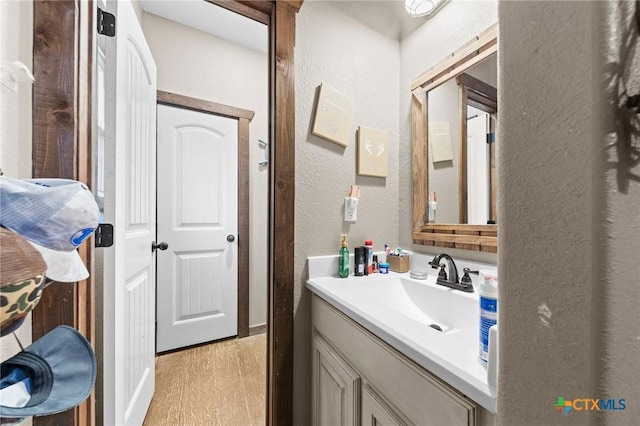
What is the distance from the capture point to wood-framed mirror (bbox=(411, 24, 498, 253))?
100 cm

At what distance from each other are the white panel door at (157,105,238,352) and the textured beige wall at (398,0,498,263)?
149 centimetres

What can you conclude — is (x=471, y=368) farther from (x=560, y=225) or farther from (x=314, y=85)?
(x=314, y=85)

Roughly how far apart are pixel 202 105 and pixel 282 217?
1.60m

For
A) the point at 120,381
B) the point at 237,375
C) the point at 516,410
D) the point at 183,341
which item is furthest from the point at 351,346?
the point at 183,341

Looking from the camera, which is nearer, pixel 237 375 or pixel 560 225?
pixel 560 225

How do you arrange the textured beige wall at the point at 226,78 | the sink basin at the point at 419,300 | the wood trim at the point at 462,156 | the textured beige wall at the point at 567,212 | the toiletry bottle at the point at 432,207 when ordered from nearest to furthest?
the textured beige wall at the point at 567,212, the sink basin at the point at 419,300, the wood trim at the point at 462,156, the toiletry bottle at the point at 432,207, the textured beige wall at the point at 226,78

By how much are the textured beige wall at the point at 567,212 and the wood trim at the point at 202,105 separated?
2.22 metres

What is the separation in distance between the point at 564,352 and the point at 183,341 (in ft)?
7.87

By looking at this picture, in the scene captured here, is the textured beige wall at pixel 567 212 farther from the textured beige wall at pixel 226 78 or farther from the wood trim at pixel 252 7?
the textured beige wall at pixel 226 78

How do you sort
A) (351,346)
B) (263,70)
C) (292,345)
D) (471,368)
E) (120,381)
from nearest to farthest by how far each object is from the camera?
(471,368) < (351,346) < (120,381) < (292,345) < (263,70)

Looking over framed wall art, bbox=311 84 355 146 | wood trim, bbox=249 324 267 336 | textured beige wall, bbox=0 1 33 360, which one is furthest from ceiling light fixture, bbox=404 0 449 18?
wood trim, bbox=249 324 267 336

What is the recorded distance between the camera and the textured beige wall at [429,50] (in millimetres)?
1039

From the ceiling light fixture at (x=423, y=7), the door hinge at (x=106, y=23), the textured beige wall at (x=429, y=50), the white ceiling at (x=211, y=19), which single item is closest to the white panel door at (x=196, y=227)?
the white ceiling at (x=211, y=19)

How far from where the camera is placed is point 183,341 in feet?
6.60
